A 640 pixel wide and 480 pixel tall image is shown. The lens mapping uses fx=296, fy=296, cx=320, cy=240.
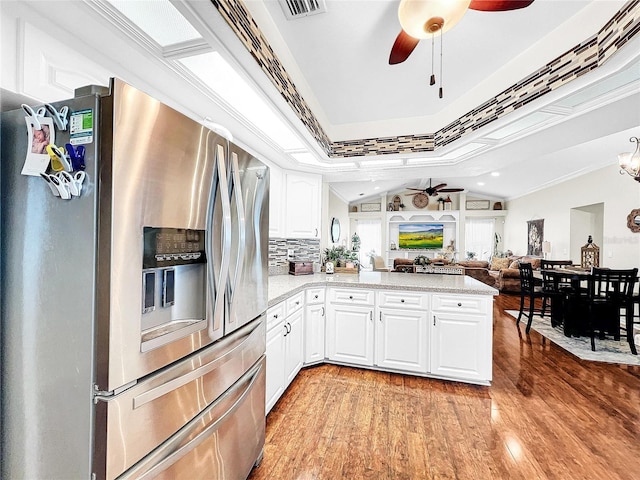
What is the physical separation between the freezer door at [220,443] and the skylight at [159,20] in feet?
5.24

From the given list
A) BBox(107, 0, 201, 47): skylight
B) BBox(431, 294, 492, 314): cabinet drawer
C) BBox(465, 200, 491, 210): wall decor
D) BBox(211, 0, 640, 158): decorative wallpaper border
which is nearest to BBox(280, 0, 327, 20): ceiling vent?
BBox(211, 0, 640, 158): decorative wallpaper border

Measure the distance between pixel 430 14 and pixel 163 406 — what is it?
2.01 metres

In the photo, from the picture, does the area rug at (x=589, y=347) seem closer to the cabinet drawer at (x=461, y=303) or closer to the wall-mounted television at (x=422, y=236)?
the cabinet drawer at (x=461, y=303)

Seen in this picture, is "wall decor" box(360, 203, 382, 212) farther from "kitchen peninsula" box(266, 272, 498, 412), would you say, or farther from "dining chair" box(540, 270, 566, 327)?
"kitchen peninsula" box(266, 272, 498, 412)

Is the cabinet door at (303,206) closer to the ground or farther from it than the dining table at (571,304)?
farther from it

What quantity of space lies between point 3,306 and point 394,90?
110 inches

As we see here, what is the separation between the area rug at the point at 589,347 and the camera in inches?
129

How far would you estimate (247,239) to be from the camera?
1.45 meters

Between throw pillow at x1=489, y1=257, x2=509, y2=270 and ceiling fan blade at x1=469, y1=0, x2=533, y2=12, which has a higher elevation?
ceiling fan blade at x1=469, y1=0, x2=533, y2=12

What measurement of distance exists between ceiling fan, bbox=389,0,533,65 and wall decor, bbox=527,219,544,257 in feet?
25.8

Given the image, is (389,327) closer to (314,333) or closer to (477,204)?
(314,333)

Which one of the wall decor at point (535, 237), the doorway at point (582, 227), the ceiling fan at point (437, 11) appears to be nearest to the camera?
the ceiling fan at point (437, 11)

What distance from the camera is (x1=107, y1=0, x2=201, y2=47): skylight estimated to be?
1.15m

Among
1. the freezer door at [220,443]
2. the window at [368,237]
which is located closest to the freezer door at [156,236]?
the freezer door at [220,443]
